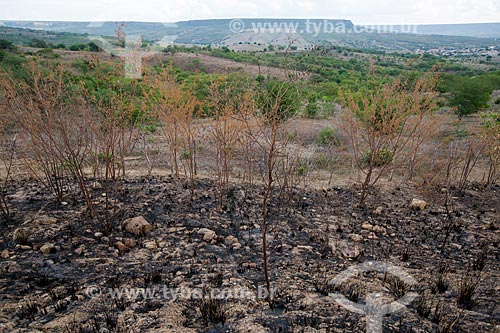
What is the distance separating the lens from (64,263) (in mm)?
4664

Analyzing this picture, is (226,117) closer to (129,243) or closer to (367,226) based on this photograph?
(129,243)

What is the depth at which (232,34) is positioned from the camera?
55812 millimetres

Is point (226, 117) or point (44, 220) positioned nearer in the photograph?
point (44, 220)

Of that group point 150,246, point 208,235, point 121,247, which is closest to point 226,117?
point 208,235

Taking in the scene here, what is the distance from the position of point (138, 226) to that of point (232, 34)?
55.1 metres

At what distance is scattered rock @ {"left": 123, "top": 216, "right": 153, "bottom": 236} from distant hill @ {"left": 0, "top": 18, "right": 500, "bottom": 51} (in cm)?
305

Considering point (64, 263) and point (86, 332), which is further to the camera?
point (64, 263)

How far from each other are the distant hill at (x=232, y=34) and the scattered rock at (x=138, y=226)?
305 cm

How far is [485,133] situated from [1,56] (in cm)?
2226

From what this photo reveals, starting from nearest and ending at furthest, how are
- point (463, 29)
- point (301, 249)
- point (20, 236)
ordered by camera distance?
point (20, 236)
point (301, 249)
point (463, 29)

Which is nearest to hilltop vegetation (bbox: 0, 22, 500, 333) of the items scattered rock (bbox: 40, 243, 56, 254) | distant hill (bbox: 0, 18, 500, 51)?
scattered rock (bbox: 40, 243, 56, 254)

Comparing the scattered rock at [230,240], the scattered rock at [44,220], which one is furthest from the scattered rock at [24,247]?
the scattered rock at [230,240]

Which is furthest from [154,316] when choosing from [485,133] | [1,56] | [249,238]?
[1,56]

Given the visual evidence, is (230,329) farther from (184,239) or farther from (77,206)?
(77,206)
